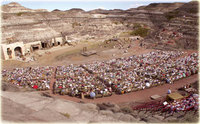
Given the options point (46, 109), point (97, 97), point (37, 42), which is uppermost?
point (37, 42)

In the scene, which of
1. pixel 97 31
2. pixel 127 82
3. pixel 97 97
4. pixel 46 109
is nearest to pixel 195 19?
pixel 97 31

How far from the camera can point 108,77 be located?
22781 mm

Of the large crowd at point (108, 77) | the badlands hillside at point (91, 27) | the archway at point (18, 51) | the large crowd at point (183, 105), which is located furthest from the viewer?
the badlands hillside at point (91, 27)

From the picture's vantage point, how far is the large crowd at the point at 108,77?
770 inches

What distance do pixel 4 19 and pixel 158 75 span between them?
132ft

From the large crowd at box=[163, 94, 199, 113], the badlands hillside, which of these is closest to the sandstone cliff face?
the badlands hillside

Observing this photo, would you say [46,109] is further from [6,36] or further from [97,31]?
[97,31]

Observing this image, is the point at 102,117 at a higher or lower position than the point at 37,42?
lower

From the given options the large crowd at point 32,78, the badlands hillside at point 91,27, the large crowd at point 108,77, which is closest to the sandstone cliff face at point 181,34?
the badlands hillside at point 91,27

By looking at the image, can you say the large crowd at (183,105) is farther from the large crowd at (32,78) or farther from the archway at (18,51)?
the archway at (18,51)

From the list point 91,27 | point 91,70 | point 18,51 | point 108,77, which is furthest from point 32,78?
point 91,27

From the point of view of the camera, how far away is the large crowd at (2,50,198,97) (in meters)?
19.5

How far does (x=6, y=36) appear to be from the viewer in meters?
38.6

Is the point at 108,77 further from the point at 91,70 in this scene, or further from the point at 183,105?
the point at 183,105
